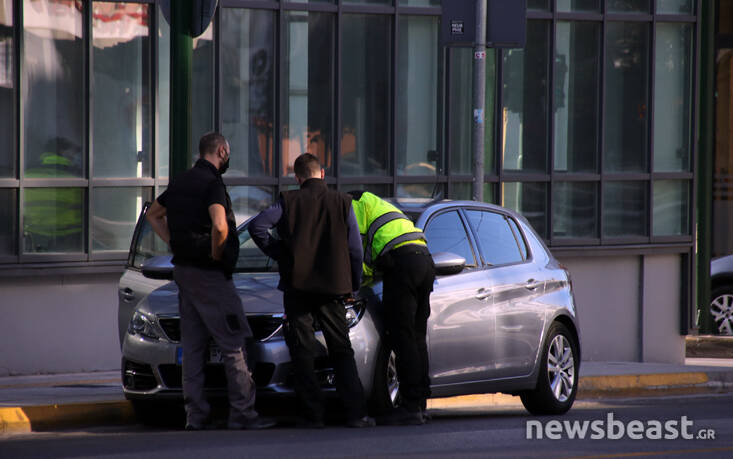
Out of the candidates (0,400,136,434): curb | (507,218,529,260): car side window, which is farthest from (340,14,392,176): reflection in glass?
(0,400,136,434): curb

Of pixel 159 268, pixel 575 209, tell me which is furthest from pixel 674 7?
pixel 159 268

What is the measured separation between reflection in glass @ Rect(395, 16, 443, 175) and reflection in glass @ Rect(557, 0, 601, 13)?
1.69 m

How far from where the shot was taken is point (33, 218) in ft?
41.9

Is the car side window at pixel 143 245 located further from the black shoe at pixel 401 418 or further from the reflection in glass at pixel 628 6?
the reflection in glass at pixel 628 6

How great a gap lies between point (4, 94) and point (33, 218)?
3.90 ft

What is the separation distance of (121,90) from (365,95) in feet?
9.34

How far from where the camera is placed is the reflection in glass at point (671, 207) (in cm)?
1664

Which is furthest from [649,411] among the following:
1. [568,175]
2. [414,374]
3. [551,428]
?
[568,175]

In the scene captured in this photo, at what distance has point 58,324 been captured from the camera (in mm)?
12750

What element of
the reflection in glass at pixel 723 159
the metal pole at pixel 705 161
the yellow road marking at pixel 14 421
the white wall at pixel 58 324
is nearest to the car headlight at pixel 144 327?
the yellow road marking at pixel 14 421

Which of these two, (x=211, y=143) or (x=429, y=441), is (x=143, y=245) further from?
(x=429, y=441)

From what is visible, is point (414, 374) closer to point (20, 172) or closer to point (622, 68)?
point (20, 172)

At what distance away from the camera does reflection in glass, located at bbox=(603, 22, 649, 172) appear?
1641cm

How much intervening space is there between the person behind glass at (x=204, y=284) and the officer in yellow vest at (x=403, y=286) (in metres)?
0.98
